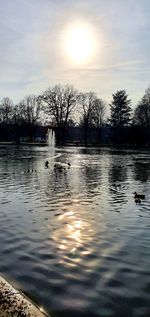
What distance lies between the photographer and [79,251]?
1066 cm

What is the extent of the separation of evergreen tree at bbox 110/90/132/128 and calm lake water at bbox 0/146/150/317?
309 ft

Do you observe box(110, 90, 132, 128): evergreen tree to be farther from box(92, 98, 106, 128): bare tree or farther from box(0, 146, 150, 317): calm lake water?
box(0, 146, 150, 317): calm lake water

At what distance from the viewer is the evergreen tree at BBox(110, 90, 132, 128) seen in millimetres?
112769

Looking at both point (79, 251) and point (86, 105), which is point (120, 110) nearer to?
point (86, 105)

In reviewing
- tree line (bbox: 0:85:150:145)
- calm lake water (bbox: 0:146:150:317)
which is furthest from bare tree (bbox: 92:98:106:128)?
calm lake water (bbox: 0:146:150:317)

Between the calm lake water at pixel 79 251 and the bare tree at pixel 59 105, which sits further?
the bare tree at pixel 59 105

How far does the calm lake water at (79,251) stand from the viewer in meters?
7.71

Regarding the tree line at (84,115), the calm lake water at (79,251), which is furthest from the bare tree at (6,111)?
the calm lake water at (79,251)

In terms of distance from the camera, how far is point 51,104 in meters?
117

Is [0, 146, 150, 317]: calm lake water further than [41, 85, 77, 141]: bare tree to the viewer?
No

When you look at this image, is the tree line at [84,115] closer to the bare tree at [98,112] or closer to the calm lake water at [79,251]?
the bare tree at [98,112]

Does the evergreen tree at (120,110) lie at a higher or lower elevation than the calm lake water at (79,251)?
higher

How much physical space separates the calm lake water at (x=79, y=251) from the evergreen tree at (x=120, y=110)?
94233 millimetres

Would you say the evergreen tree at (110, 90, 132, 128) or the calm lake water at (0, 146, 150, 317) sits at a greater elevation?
the evergreen tree at (110, 90, 132, 128)
